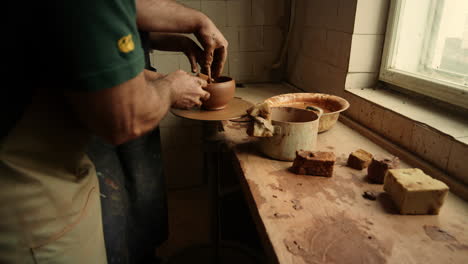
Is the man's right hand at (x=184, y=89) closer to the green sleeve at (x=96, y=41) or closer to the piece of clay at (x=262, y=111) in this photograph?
the piece of clay at (x=262, y=111)

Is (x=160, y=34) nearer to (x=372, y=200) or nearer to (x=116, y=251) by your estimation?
(x=116, y=251)

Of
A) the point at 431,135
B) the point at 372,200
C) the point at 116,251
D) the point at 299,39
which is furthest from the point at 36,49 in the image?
the point at 299,39

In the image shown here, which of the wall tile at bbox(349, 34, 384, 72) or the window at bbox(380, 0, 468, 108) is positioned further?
the wall tile at bbox(349, 34, 384, 72)

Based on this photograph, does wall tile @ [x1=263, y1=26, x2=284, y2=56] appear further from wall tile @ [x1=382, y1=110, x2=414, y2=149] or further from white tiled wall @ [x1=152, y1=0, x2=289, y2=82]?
wall tile @ [x1=382, y1=110, x2=414, y2=149]

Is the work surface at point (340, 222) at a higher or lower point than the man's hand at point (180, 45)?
lower

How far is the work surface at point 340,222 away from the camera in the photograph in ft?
2.50

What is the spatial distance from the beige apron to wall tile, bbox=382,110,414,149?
47.9 inches

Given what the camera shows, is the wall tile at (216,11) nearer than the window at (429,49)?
No

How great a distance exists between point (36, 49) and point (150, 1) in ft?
2.96

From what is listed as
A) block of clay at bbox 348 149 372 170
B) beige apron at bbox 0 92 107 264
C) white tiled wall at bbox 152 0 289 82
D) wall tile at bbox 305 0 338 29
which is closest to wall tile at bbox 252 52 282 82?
white tiled wall at bbox 152 0 289 82

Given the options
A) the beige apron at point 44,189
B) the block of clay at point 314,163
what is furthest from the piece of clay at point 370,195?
the beige apron at point 44,189

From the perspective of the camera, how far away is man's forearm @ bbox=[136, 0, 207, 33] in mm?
1445

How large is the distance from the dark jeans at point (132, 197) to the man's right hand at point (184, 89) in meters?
0.35

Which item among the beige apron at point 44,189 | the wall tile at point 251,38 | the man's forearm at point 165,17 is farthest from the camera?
the wall tile at point 251,38
